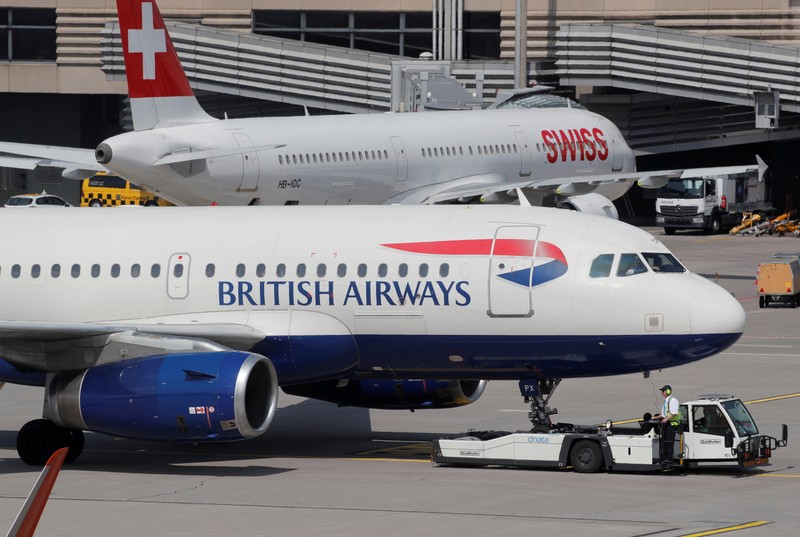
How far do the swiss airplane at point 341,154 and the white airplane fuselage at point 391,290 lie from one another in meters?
19.4

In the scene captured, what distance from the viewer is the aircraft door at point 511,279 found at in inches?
948

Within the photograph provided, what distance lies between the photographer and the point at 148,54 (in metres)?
45.4

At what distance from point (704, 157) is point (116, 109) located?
111 feet

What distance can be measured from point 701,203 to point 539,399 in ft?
157

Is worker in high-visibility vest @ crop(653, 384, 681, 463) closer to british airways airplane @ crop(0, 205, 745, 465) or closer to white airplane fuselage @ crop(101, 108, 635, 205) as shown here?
british airways airplane @ crop(0, 205, 745, 465)

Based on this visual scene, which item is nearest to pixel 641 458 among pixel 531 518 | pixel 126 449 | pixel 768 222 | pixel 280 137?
pixel 531 518

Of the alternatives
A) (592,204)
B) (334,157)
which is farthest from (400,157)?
(592,204)

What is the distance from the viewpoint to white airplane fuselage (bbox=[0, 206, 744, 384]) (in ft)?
78.2

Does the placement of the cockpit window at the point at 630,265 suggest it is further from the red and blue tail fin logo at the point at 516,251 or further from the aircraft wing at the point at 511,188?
the aircraft wing at the point at 511,188

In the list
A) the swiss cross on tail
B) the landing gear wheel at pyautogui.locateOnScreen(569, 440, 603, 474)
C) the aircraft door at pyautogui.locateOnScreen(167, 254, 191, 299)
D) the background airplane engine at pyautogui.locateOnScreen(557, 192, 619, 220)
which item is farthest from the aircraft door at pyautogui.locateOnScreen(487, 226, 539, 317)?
the background airplane engine at pyautogui.locateOnScreen(557, 192, 619, 220)

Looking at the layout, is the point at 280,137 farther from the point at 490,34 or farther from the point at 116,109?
the point at 116,109

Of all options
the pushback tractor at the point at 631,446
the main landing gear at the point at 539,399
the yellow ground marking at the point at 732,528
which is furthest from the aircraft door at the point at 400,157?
the yellow ground marking at the point at 732,528

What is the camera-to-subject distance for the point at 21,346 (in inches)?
958

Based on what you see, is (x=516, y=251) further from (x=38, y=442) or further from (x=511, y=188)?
(x=511, y=188)
